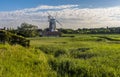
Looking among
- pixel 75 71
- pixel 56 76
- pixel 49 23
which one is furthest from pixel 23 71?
pixel 49 23

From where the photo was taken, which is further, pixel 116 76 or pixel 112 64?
pixel 112 64

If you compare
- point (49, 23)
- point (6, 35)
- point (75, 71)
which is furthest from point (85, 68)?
point (49, 23)

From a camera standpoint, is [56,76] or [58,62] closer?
[56,76]

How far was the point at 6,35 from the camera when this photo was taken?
29609 millimetres

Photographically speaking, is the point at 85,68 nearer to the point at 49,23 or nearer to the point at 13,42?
the point at 13,42

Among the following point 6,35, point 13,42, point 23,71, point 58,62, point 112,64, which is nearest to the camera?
point 23,71

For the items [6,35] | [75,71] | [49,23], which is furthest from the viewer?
[49,23]

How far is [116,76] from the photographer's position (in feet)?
49.7

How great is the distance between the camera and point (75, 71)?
17.0 metres

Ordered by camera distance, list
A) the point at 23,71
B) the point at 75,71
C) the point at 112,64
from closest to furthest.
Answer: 1. the point at 23,71
2. the point at 75,71
3. the point at 112,64

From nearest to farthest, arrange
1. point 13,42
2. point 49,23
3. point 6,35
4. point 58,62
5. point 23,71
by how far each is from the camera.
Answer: point 23,71 → point 58,62 → point 6,35 → point 13,42 → point 49,23

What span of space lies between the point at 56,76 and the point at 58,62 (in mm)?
4951

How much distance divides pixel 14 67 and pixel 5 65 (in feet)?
1.73

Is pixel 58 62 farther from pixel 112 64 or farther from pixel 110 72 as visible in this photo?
pixel 110 72
